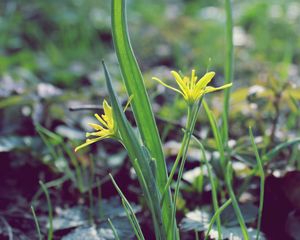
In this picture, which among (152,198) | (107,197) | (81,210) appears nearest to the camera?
(152,198)

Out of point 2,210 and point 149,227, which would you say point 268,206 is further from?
point 2,210

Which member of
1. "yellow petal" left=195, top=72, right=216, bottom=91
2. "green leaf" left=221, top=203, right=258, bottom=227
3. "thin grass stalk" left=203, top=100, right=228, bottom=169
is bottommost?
"green leaf" left=221, top=203, right=258, bottom=227

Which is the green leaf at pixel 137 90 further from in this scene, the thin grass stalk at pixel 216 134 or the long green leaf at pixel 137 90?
the thin grass stalk at pixel 216 134

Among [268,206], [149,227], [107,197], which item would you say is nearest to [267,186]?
[268,206]

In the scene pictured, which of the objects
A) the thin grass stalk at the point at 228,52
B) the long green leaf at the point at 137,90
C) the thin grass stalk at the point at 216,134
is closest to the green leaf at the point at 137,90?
the long green leaf at the point at 137,90

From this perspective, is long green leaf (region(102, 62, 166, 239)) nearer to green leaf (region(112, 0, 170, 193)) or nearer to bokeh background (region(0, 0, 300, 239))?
green leaf (region(112, 0, 170, 193))

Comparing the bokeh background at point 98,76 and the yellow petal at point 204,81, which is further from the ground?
the yellow petal at point 204,81

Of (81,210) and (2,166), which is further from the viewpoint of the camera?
(2,166)

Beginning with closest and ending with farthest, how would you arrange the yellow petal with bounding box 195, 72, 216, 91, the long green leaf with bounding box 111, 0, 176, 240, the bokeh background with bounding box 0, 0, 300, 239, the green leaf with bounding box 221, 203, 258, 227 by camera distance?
the yellow petal with bounding box 195, 72, 216, 91
the long green leaf with bounding box 111, 0, 176, 240
the green leaf with bounding box 221, 203, 258, 227
the bokeh background with bounding box 0, 0, 300, 239

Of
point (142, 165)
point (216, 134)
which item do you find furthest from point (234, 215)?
point (142, 165)

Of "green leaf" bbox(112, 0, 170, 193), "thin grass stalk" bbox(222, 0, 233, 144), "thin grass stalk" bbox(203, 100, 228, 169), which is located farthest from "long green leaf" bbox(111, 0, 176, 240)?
"thin grass stalk" bbox(222, 0, 233, 144)

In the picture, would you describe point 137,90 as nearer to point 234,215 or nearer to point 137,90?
point 137,90
